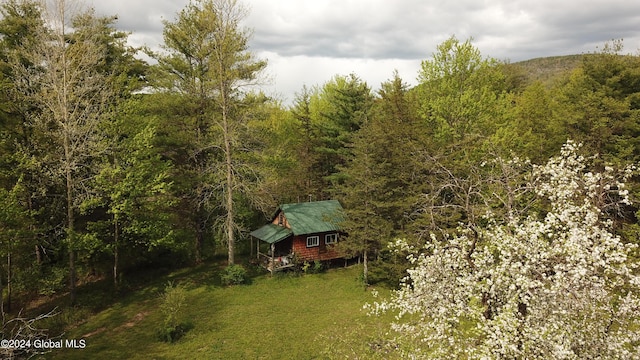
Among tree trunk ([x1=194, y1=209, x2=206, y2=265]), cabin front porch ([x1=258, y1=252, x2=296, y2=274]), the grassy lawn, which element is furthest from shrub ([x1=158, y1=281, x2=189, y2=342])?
tree trunk ([x1=194, y1=209, x2=206, y2=265])

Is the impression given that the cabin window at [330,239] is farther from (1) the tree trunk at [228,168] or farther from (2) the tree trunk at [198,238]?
(2) the tree trunk at [198,238]

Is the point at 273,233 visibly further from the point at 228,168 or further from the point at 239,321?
the point at 239,321

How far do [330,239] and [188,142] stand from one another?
13.6m

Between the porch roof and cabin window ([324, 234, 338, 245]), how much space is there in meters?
3.27

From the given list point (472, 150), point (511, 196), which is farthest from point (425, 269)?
point (472, 150)

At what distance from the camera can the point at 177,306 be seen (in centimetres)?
1895

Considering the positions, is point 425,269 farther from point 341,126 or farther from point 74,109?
point 341,126

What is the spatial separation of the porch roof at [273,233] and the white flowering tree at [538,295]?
58.4 feet

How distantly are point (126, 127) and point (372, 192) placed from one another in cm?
1658

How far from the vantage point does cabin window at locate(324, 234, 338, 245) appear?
2872cm

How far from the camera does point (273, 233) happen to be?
2792 cm

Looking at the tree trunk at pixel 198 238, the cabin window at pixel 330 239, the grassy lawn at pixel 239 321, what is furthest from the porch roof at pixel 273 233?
the tree trunk at pixel 198 238

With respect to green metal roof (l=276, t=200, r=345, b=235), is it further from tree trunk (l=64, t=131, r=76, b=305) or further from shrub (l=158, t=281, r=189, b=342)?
tree trunk (l=64, t=131, r=76, b=305)

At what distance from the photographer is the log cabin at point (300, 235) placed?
2712cm
